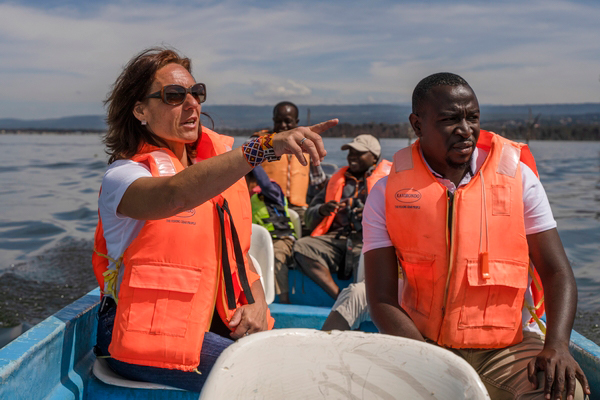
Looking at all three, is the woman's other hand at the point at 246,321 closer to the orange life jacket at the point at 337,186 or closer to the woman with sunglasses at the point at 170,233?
the woman with sunglasses at the point at 170,233

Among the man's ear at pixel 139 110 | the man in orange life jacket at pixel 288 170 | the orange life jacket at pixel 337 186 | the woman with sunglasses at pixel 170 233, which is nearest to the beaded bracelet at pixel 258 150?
the woman with sunglasses at pixel 170 233

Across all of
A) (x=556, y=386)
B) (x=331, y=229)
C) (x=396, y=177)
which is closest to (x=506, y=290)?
(x=556, y=386)

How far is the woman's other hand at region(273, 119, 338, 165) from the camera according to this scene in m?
1.45

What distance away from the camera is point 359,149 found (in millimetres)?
4355

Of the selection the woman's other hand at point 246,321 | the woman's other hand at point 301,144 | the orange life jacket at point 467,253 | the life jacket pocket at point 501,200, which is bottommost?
the woman's other hand at point 246,321

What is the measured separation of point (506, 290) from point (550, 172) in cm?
1870

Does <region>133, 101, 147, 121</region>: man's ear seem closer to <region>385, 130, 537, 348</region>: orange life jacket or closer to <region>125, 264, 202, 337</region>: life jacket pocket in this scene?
<region>125, 264, 202, 337</region>: life jacket pocket

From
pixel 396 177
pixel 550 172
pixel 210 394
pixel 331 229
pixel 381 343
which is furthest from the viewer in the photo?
pixel 550 172

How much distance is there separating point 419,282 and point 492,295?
10.7 inches

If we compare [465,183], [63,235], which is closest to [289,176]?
[465,183]

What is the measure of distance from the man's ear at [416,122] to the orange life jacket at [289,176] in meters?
3.32

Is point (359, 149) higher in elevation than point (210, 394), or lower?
higher

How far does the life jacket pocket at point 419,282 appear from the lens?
194cm

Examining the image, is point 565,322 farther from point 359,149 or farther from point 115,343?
point 359,149
